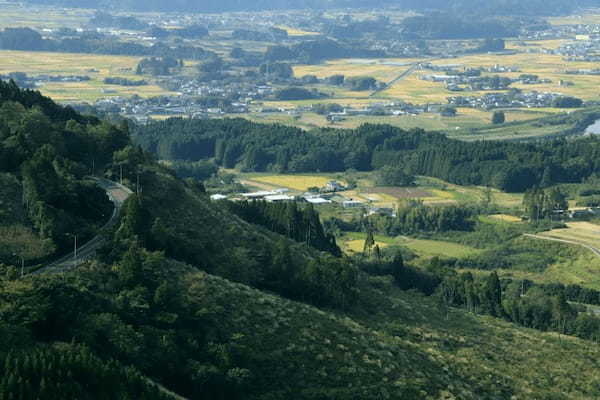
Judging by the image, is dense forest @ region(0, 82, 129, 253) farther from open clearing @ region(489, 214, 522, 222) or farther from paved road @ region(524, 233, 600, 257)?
open clearing @ region(489, 214, 522, 222)

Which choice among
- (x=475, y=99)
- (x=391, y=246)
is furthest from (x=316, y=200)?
(x=475, y=99)

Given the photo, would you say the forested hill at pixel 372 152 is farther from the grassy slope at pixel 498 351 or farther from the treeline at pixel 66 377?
the treeline at pixel 66 377

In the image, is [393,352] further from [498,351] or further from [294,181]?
[294,181]

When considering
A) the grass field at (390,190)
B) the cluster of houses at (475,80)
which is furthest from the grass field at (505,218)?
the cluster of houses at (475,80)

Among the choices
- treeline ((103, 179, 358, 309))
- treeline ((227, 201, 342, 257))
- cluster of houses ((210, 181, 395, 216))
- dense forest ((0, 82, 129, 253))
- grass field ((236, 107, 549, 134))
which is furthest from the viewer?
grass field ((236, 107, 549, 134))

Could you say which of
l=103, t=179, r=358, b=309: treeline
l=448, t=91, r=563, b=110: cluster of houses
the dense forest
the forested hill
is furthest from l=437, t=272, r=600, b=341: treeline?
l=448, t=91, r=563, b=110: cluster of houses

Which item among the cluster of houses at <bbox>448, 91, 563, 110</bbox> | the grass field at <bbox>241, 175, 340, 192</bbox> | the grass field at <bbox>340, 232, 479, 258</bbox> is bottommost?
the grass field at <bbox>340, 232, 479, 258</bbox>

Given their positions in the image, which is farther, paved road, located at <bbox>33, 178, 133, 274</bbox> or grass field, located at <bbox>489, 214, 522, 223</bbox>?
grass field, located at <bbox>489, 214, 522, 223</bbox>
